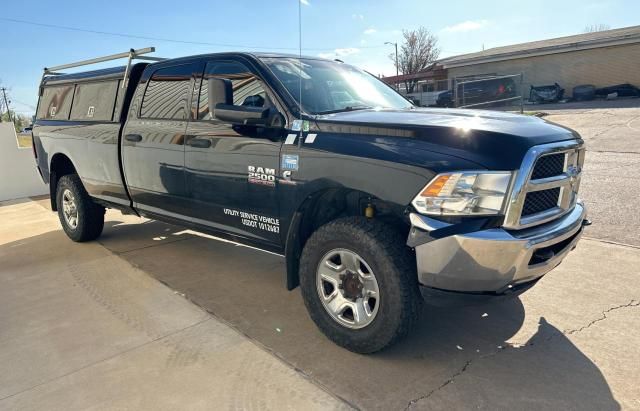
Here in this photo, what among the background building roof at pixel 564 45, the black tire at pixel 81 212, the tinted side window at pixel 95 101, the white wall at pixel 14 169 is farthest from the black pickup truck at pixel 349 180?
the background building roof at pixel 564 45

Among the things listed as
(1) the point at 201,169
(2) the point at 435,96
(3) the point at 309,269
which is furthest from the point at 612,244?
(2) the point at 435,96

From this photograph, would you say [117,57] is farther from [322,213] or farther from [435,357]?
[435,357]

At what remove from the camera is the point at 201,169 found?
13.0 feet

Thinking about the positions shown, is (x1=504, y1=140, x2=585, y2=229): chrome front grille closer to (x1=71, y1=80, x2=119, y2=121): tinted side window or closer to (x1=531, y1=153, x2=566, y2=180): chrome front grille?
(x1=531, y1=153, x2=566, y2=180): chrome front grille

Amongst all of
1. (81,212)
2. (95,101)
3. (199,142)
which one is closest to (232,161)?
(199,142)

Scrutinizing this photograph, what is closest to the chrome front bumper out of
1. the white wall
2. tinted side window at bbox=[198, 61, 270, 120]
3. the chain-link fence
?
tinted side window at bbox=[198, 61, 270, 120]

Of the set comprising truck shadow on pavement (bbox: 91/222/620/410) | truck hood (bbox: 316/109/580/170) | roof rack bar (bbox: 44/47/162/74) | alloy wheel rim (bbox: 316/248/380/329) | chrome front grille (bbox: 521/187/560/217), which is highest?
roof rack bar (bbox: 44/47/162/74)

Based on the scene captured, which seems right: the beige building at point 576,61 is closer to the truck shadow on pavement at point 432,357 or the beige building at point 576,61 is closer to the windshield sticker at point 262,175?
the truck shadow on pavement at point 432,357

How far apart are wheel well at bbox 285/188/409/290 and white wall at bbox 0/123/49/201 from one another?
8817 millimetres

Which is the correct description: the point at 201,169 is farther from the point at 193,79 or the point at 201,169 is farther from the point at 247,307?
the point at 247,307

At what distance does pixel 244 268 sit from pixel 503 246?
9.60ft

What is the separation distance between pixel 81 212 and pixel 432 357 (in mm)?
4621

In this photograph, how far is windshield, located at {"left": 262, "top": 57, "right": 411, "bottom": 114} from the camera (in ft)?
11.6

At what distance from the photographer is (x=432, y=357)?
9.89 feet
